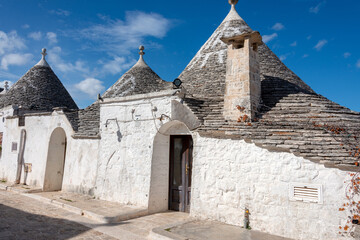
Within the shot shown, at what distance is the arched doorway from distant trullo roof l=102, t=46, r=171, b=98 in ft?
9.67

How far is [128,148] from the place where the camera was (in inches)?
309

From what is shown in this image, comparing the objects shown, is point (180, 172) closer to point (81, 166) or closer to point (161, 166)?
point (161, 166)

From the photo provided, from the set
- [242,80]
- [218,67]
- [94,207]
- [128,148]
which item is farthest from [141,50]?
[94,207]

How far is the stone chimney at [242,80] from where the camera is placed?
247 inches

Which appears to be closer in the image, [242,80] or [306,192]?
[306,192]

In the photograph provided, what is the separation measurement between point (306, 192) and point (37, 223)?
595 cm

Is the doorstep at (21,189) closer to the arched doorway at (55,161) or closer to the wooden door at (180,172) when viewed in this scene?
the arched doorway at (55,161)

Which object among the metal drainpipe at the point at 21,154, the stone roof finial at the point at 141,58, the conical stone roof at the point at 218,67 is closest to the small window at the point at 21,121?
the metal drainpipe at the point at 21,154

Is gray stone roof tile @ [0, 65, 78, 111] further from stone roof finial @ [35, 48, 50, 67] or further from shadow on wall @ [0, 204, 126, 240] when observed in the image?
shadow on wall @ [0, 204, 126, 240]

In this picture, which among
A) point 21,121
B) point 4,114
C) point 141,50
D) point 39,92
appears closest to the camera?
point 21,121

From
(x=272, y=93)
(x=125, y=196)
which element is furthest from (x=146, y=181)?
(x=272, y=93)

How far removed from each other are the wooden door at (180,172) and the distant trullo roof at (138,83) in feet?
17.2

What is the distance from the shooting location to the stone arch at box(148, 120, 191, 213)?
727 cm

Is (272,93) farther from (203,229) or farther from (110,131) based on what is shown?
(110,131)
